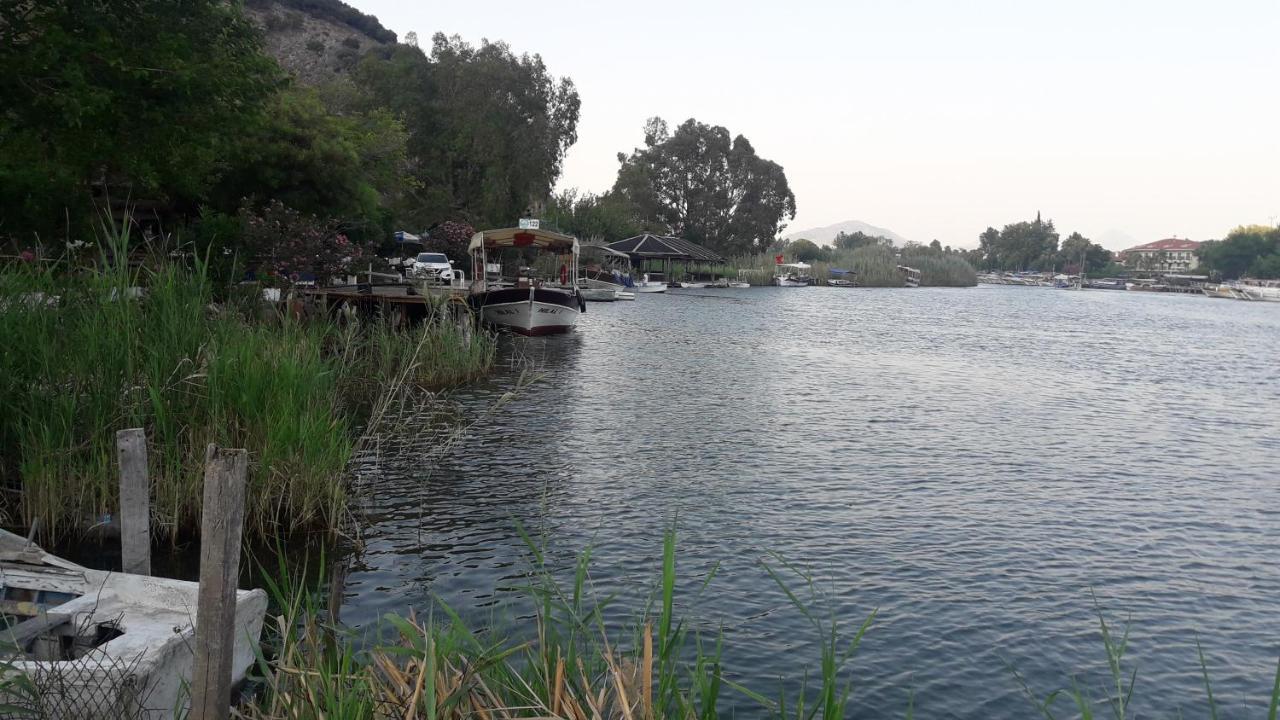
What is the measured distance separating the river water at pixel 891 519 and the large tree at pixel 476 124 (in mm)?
38883

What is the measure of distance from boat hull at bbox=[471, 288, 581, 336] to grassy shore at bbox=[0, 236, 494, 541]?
20361 mm

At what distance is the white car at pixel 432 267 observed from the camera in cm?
3619

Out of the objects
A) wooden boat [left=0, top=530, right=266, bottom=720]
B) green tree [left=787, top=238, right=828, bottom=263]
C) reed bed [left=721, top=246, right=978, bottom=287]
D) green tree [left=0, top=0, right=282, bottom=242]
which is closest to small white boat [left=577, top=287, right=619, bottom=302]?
green tree [left=0, top=0, right=282, bottom=242]

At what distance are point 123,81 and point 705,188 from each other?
320 ft

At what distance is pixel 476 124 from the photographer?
59.4m

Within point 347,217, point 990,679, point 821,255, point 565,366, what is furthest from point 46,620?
point 821,255

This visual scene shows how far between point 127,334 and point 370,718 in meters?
5.47

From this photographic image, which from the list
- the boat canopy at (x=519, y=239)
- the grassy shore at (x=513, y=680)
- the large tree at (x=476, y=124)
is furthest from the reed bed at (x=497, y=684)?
the large tree at (x=476, y=124)

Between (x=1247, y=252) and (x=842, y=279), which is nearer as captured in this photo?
(x=842, y=279)

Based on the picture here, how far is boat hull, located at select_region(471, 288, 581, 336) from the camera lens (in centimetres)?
2950

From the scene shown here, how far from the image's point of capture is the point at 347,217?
112 ft

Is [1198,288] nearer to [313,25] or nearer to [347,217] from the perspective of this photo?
[313,25]

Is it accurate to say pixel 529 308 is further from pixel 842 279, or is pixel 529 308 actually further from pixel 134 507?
pixel 842 279

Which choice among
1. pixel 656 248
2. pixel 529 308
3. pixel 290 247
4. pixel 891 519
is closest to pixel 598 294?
pixel 656 248
